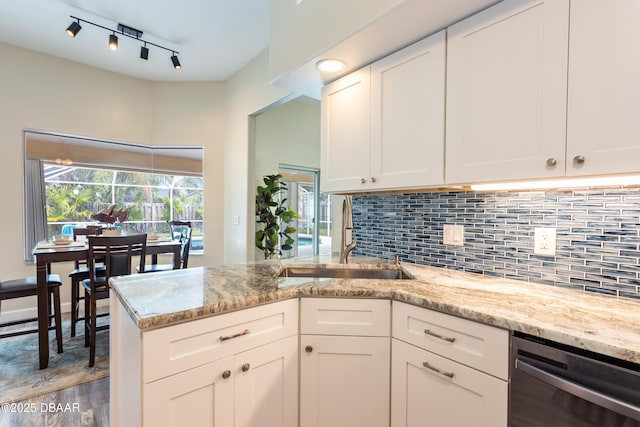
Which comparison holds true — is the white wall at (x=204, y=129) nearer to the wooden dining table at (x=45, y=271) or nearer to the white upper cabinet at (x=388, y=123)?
the wooden dining table at (x=45, y=271)

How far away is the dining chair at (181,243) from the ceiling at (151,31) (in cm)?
193

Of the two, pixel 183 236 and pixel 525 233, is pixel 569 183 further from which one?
pixel 183 236

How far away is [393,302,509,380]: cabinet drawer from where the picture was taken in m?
1.01

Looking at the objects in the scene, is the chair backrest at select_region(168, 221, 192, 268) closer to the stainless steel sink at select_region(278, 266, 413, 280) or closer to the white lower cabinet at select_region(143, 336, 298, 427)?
the stainless steel sink at select_region(278, 266, 413, 280)

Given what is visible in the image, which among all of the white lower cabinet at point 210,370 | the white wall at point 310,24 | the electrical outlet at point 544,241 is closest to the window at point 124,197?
the white wall at point 310,24

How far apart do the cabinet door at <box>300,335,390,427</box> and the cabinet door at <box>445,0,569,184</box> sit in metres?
0.91

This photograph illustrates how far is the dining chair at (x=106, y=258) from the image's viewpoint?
239 cm

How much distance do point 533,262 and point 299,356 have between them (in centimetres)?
117

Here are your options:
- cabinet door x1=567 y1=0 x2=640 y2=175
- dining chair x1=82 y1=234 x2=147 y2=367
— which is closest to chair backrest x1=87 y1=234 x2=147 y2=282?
dining chair x1=82 y1=234 x2=147 y2=367

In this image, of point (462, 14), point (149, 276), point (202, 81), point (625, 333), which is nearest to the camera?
point (625, 333)

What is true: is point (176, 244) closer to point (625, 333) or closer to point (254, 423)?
point (254, 423)

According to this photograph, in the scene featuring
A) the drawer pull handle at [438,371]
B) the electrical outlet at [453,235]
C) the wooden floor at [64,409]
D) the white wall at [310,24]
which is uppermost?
the white wall at [310,24]

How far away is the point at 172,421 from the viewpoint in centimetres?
105


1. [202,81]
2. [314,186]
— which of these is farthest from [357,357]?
[202,81]
